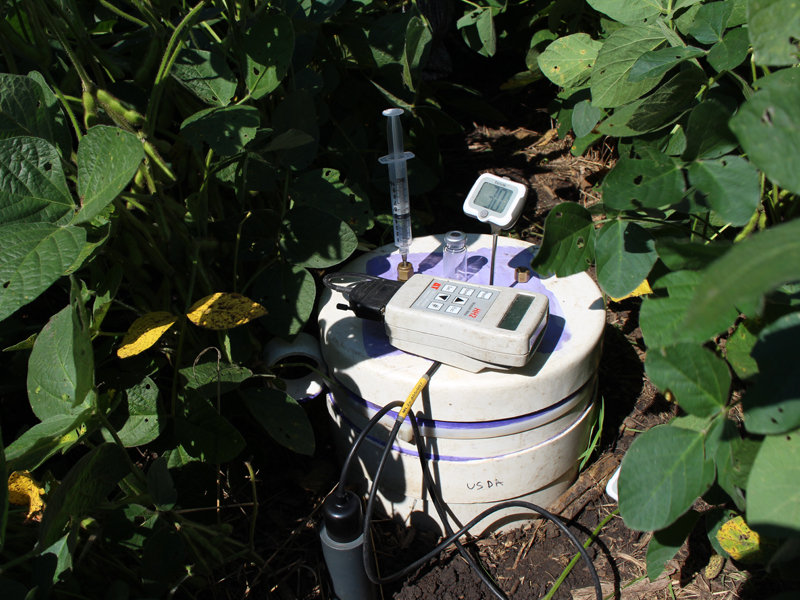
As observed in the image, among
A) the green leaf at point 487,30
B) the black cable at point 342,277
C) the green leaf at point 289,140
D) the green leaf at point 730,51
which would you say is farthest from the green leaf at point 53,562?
the green leaf at point 487,30

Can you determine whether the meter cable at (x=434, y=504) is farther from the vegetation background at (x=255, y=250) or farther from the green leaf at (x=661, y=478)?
the green leaf at (x=661, y=478)

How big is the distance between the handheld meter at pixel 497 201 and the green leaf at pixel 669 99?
230 mm

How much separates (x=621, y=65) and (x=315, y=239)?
64 centimetres

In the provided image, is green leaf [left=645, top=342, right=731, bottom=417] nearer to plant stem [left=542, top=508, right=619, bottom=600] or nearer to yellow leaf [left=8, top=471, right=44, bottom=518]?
plant stem [left=542, top=508, right=619, bottom=600]

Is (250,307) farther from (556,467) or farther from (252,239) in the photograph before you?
(556,467)

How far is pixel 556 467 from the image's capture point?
1.05 m

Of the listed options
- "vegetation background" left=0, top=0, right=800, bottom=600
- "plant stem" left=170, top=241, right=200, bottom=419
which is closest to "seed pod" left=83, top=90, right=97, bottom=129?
"vegetation background" left=0, top=0, right=800, bottom=600

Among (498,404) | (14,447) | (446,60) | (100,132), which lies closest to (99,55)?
(100,132)

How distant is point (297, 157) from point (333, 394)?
508 mm

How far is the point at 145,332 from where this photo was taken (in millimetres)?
908

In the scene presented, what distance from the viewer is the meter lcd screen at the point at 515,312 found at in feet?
2.82

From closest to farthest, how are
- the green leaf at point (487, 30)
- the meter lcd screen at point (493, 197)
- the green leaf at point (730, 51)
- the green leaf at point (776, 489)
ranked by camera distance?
the green leaf at point (776, 489) < the green leaf at point (730, 51) < the meter lcd screen at point (493, 197) < the green leaf at point (487, 30)

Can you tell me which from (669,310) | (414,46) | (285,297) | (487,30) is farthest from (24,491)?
(487,30)

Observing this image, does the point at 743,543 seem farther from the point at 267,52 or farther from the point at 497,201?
the point at 267,52
